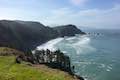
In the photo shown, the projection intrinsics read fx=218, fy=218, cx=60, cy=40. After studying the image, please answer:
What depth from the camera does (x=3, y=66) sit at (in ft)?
193

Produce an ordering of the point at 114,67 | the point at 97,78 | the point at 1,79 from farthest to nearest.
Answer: the point at 114,67, the point at 97,78, the point at 1,79

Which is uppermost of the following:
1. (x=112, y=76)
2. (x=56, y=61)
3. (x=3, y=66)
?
(x=3, y=66)

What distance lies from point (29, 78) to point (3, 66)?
44.0 ft

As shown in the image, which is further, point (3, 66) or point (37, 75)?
point (3, 66)

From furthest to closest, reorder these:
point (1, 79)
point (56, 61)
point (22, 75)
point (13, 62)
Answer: point (56, 61), point (13, 62), point (22, 75), point (1, 79)

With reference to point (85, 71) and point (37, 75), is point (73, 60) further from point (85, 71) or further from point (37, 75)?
point (37, 75)

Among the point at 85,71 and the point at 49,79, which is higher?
the point at 49,79

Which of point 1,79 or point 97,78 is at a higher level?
point 1,79

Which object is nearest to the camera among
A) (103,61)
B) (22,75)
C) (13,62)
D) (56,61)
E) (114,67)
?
(22,75)

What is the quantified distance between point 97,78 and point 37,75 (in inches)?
2537

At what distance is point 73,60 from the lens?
508ft

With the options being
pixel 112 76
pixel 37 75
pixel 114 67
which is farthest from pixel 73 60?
pixel 37 75

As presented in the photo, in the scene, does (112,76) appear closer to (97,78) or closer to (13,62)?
(97,78)

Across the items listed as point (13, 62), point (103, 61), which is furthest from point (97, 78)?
point (13, 62)
